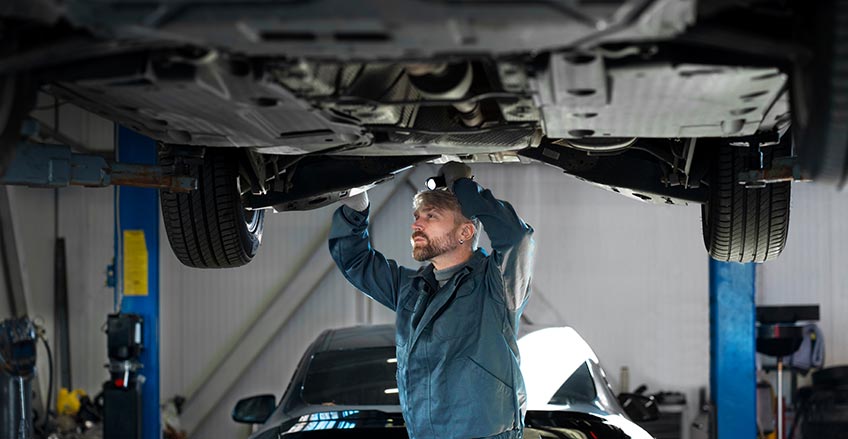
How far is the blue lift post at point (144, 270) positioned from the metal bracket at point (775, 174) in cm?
429

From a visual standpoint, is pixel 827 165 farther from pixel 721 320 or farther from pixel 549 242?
pixel 549 242

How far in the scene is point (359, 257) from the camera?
3658 millimetres

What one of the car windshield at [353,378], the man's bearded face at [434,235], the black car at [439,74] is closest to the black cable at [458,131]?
the black car at [439,74]

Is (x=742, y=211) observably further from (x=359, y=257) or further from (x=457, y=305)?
(x=359, y=257)

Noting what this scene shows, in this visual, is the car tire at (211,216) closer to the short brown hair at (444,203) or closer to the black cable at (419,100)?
the short brown hair at (444,203)

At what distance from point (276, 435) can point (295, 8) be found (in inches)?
77.7

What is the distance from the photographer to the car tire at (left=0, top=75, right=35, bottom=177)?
6.28ft

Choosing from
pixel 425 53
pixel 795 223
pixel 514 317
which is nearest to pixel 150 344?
pixel 514 317

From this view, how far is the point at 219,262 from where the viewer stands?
135 inches

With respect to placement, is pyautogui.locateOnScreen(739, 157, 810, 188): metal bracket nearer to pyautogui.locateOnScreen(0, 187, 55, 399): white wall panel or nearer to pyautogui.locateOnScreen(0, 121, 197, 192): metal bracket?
pyautogui.locateOnScreen(0, 121, 197, 192): metal bracket

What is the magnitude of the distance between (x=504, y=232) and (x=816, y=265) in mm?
6167

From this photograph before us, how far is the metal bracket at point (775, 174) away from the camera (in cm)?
274

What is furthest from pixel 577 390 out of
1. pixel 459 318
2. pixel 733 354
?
pixel 733 354

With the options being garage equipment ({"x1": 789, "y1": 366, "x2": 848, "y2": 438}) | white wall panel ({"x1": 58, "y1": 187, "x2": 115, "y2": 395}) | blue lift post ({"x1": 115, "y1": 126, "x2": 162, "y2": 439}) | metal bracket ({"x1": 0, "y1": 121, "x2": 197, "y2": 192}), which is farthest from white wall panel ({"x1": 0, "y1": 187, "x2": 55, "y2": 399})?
garage equipment ({"x1": 789, "y1": 366, "x2": 848, "y2": 438})
